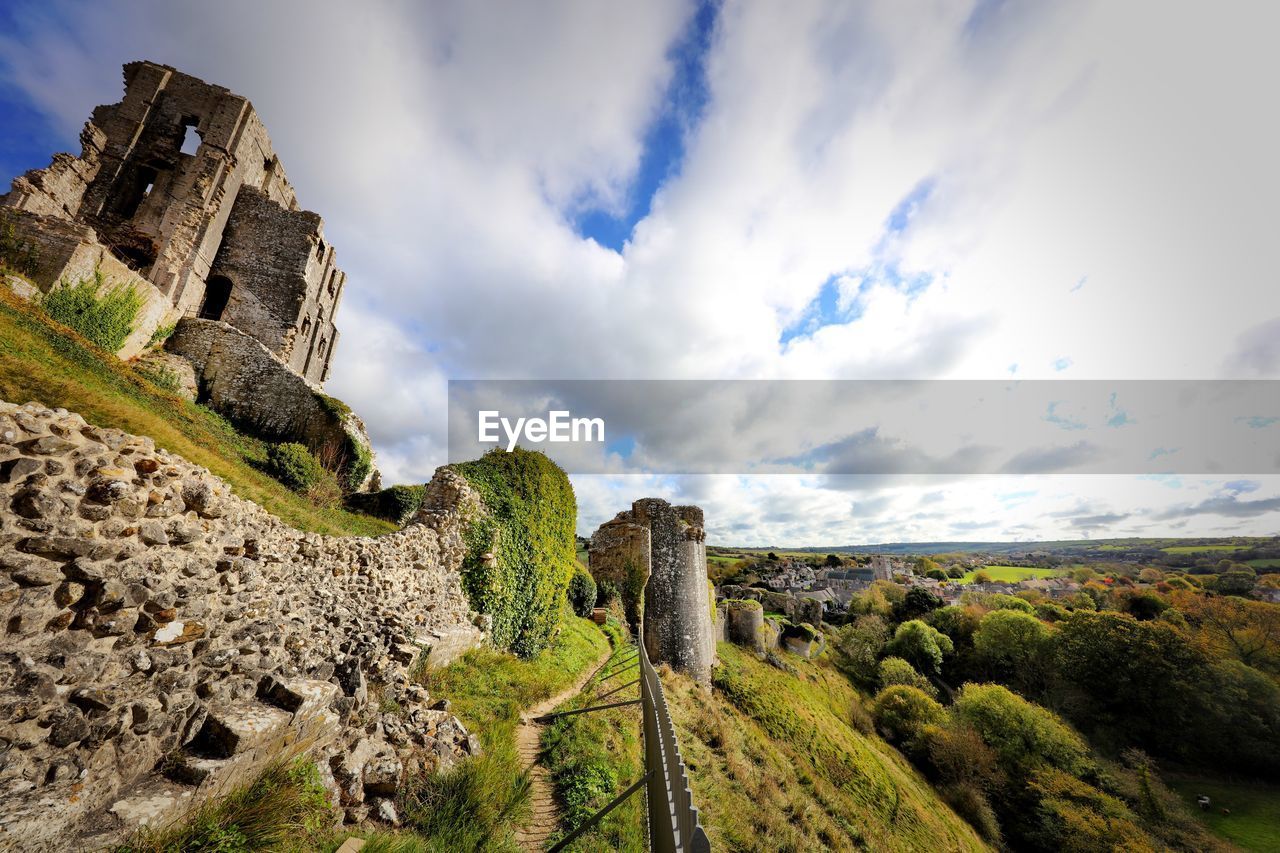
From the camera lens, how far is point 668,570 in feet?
53.6

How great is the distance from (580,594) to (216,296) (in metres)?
21.6

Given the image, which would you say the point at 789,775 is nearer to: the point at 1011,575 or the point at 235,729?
the point at 235,729

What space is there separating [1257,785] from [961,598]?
26.6 m

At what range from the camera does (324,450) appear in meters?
14.5

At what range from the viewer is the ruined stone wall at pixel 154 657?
2693mm

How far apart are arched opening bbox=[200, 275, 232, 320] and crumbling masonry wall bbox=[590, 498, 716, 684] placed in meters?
20.0

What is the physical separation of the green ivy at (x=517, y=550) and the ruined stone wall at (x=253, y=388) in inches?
325

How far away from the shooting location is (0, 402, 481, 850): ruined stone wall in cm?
269

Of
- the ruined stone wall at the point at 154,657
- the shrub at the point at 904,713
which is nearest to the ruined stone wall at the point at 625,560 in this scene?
the ruined stone wall at the point at 154,657

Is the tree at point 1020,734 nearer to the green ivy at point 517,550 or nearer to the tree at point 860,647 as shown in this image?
the tree at point 860,647

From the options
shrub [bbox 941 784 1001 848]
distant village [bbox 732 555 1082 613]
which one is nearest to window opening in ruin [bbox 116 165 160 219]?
shrub [bbox 941 784 1001 848]

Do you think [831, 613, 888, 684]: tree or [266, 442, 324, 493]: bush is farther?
[831, 613, 888, 684]: tree

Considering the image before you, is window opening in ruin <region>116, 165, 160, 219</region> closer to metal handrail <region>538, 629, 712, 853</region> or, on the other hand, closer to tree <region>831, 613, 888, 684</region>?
metal handrail <region>538, 629, 712, 853</region>

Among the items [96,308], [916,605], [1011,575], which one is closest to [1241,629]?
[916,605]
